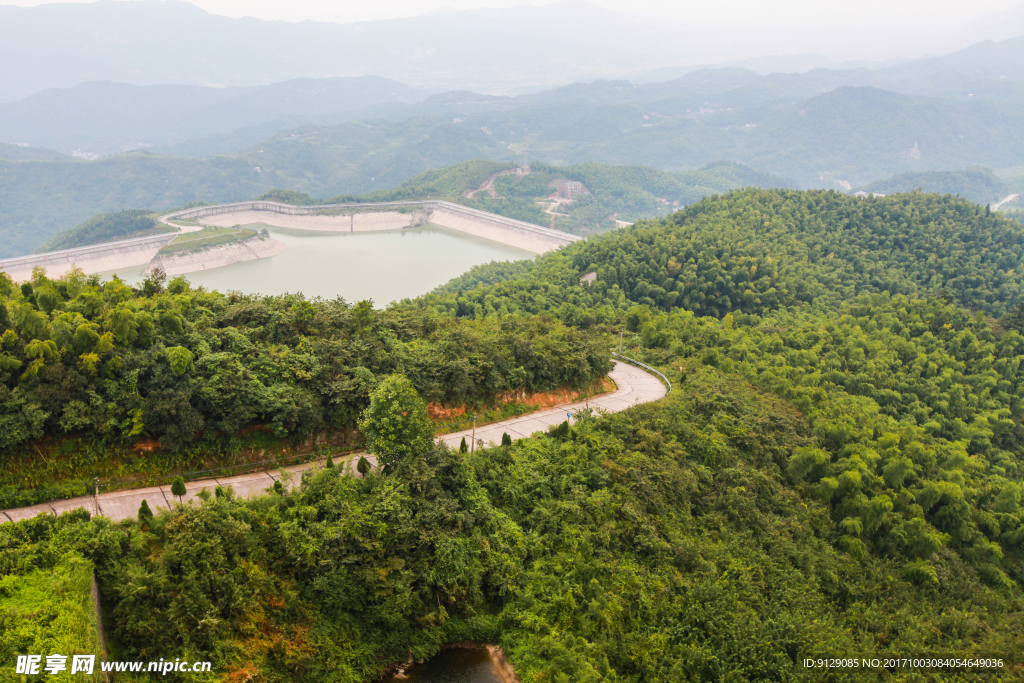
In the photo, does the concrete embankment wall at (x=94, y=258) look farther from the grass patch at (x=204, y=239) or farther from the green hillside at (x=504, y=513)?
the green hillside at (x=504, y=513)

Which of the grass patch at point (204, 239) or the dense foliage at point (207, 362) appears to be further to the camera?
the grass patch at point (204, 239)

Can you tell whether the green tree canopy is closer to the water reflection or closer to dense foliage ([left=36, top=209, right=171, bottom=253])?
the water reflection

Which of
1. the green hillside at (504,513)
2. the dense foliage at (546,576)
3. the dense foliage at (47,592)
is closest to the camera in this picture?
the dense foliage at (47,592)

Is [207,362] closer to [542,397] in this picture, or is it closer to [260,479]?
[260,479]

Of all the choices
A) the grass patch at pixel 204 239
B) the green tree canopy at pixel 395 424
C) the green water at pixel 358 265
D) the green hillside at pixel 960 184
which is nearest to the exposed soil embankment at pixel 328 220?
the green water at pixel 358 265

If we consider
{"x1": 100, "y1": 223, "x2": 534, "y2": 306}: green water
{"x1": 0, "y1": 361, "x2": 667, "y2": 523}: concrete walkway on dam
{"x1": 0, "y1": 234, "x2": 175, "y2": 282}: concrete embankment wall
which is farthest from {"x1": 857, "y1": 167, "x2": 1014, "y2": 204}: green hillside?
{"x1": 0, "y1": 361, "x2": 667, "y2": 523}: concrete walkway on dam

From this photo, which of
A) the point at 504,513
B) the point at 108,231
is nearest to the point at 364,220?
the point at 108,231
